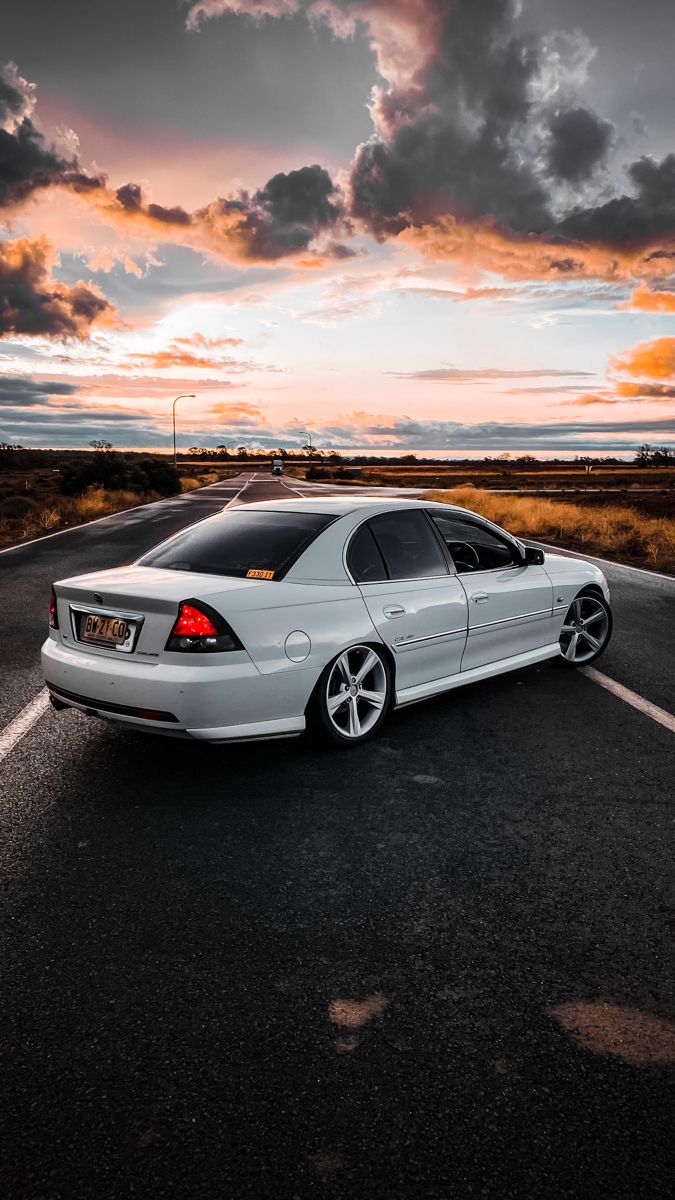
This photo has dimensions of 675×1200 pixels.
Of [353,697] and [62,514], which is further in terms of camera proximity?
[62,514]

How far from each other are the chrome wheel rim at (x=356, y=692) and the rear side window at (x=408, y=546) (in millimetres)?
635

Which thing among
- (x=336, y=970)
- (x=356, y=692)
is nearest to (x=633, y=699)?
(x=356, y=692)

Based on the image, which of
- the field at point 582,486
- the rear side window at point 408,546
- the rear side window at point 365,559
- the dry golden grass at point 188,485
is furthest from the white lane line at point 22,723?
the dry golden grass at point 188,485

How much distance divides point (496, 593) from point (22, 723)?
3353 mm

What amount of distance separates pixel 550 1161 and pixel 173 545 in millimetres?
4059

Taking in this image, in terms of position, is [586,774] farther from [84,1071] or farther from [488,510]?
[488,510]

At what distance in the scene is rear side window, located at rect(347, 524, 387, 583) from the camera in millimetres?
5004

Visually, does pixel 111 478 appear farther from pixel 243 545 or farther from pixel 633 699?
pixel 633 699

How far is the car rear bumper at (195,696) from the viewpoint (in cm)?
410

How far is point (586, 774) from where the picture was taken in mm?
4512

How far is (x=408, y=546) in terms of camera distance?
18.0 feet

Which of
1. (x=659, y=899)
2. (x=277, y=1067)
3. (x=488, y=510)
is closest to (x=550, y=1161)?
(x=277, y=1067)

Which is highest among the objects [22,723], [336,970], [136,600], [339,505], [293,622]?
[339,505]

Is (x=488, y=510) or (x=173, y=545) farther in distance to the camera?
(x=488, y=510)
